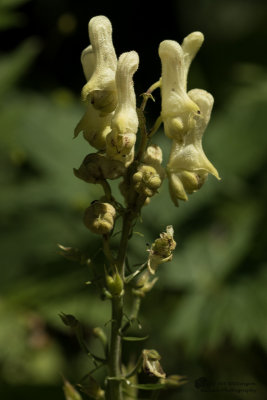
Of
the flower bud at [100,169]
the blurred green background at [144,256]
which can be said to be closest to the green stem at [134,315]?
the flower bud at [100,169]

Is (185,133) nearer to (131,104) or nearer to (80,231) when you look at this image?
(131,104)

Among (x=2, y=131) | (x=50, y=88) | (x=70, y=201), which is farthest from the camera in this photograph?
(x=50, y=88)

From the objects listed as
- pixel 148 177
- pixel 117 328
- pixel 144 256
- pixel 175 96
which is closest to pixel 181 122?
pixel 175 96

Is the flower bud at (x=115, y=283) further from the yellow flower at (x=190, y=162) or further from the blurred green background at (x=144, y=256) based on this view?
the blurred green background at (x=144, y=256)

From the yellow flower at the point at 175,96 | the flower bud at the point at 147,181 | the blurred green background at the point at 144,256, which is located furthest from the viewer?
the blurred green background at the point at 144,256

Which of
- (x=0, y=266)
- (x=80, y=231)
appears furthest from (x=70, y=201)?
(x=0, y=266)

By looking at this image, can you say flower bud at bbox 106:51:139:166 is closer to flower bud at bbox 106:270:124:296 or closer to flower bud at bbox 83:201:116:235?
flower bud at bbox 83:201:116:235
